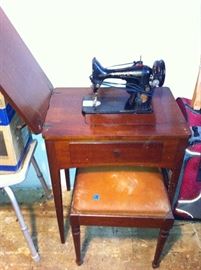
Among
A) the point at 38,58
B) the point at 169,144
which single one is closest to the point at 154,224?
the point at 169,144

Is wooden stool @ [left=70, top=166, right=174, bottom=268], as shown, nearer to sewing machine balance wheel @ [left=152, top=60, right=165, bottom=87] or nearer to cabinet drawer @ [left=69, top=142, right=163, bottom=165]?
cabinet drawer @ [left=69, top=142, right=163, bottom=165]

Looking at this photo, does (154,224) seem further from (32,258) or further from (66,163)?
(32,258)

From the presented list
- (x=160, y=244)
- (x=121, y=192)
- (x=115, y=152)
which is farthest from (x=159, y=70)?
(x=160, y=244)

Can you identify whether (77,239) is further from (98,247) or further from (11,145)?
(11,145)

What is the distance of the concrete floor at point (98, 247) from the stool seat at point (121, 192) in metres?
0.40

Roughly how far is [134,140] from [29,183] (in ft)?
3.26

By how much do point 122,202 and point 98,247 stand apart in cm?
45

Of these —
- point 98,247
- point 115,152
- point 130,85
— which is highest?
point 130,85

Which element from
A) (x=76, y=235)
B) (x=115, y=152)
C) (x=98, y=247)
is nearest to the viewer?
(x=115, y=152)

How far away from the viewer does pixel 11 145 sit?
3.26 ft

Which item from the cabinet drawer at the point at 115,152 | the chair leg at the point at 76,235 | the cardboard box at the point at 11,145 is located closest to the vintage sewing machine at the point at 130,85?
the cabinet drawer at the point at 115,152

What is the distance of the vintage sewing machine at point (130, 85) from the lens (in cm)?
100

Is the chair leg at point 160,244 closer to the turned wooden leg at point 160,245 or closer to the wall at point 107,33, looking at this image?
the turned wooden leg at point 160,245

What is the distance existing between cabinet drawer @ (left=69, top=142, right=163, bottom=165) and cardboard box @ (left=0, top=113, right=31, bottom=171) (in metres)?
0.23
